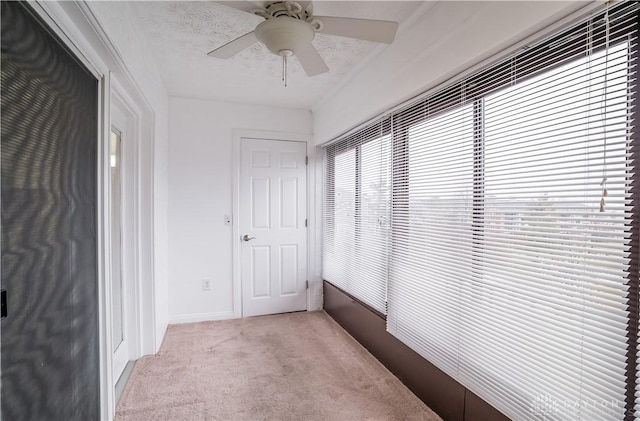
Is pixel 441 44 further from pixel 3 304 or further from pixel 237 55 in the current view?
pixel 3 304

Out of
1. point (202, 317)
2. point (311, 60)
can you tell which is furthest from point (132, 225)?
point (311, 60)

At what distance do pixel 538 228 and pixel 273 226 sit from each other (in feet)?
9.01

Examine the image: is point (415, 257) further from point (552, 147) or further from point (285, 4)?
point (285, 4)

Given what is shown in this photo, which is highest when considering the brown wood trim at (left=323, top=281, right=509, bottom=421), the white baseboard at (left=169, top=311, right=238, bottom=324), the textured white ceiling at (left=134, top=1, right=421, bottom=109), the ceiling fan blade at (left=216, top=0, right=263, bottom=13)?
the textured white ceiling at (left=134, top=1, right=421, bottom=109)

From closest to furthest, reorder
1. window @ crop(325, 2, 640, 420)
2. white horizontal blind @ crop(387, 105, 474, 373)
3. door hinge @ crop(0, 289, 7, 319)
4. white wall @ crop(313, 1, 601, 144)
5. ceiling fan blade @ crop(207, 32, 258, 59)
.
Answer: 1. door hinge @ crop(0, 289, 7, 319)
2. window @ crop(325, 2, 640, 420)
3. white wall @ crop(313, 1, 601, 144)
4. ceiling fan blade @ crop(207, 32, 258, 59)
5. white horizontal blind @ crop(387, 105, 474, 373)

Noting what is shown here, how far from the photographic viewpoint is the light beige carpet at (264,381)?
186cm

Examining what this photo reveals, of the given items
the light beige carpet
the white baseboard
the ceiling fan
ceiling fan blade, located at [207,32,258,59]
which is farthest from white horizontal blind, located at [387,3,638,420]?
the white baseboard

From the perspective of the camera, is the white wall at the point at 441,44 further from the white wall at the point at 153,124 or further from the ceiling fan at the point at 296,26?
the white wall at the point at 153,124

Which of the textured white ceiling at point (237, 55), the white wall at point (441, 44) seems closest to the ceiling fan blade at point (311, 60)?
the textured white ceiling at point (237, 55)

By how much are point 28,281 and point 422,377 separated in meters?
2.05

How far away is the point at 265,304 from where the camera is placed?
3557 mm

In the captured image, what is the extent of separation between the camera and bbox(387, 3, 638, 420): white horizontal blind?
3.39 feet

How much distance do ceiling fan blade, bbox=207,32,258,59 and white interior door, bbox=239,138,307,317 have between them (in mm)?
1900

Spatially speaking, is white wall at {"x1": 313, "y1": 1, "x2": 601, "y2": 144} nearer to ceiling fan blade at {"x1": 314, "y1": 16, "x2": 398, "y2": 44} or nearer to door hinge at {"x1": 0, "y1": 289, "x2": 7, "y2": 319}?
ceiling fan blade at {"x1": 314, "y1": 16, "x2": 398, "y2": 44}
